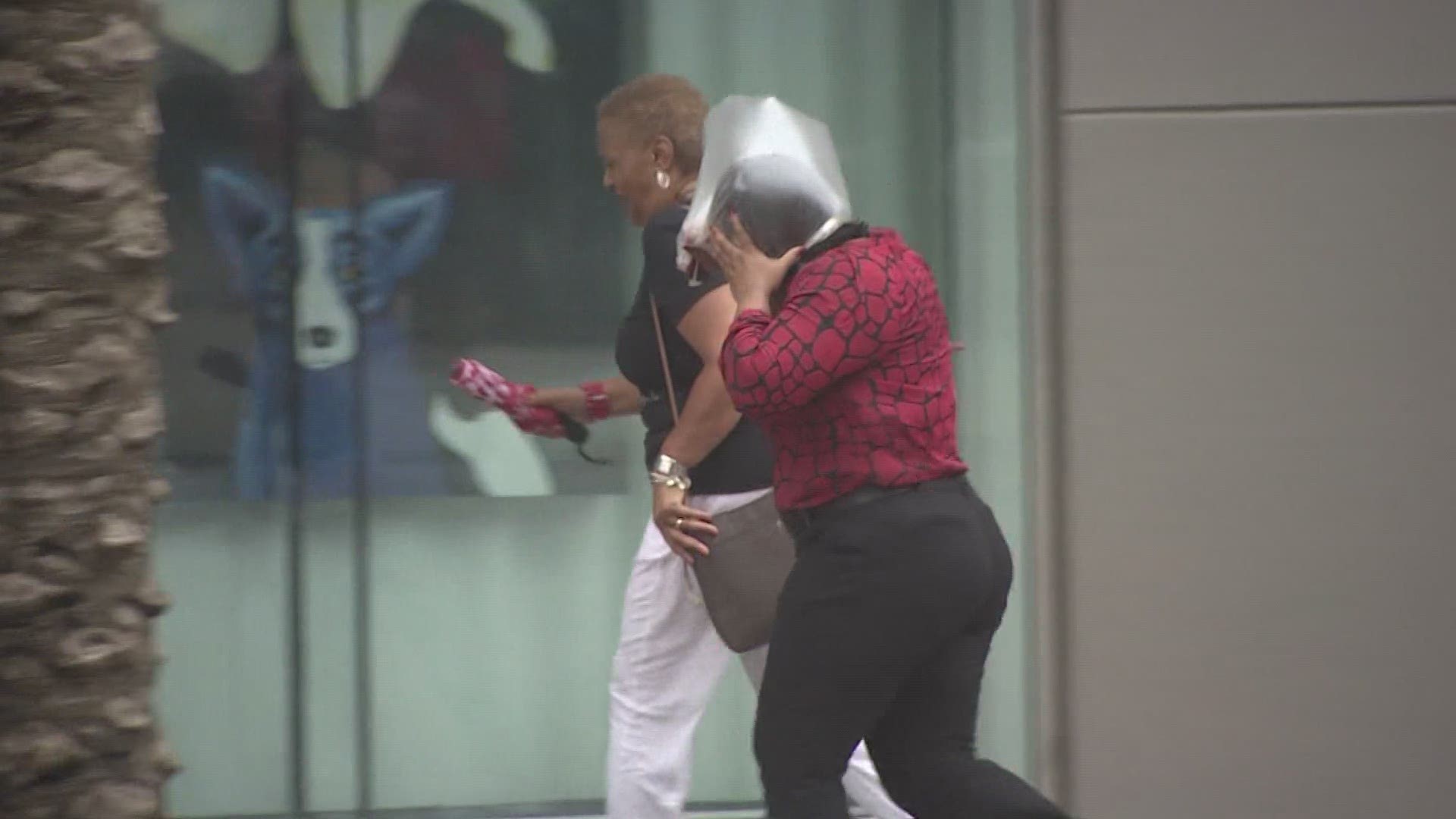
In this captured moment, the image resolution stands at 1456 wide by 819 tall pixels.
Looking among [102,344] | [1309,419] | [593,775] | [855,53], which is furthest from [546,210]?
[102,344]

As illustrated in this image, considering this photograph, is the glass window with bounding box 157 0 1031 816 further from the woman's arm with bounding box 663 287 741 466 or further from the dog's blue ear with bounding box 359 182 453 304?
the woman's arm with bounding box 663 287 741 466

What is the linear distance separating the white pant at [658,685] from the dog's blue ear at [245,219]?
180 centimetres

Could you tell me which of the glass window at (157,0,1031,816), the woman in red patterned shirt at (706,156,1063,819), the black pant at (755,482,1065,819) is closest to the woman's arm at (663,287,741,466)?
the woman in red patterned shirt at (706,156,1063,819)

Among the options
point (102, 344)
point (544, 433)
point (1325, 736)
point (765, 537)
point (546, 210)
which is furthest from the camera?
point (546, 210)

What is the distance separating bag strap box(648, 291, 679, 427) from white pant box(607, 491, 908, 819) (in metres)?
0.31

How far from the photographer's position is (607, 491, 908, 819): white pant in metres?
4.71

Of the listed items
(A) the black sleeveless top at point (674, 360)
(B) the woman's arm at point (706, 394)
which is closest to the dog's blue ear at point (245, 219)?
(A) the black sleeveless top at point (674, 360)

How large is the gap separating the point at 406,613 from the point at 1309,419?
8.32ft

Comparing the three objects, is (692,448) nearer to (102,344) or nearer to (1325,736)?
(102,344)

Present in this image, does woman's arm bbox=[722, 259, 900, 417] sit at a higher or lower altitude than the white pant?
higher

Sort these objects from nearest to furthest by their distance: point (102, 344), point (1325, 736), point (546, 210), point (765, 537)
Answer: point (102, 344) → point (765, 537) → point (1325, 736) → point (546, 210)

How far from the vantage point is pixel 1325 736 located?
5.66m

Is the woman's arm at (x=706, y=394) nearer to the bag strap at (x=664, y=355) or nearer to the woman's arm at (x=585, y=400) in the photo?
the bag strap at (x=664, y=355)

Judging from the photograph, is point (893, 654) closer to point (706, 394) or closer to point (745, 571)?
point (745, 571)
